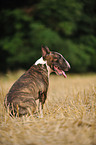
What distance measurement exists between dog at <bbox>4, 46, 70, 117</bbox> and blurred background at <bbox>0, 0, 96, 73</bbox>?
5.86 meters

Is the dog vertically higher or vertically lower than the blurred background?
lower

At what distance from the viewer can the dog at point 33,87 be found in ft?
9.25

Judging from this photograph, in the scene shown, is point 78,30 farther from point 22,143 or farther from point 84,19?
point 22,143

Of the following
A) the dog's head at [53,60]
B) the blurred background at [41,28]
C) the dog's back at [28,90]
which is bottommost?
the dog's back at [28,90]

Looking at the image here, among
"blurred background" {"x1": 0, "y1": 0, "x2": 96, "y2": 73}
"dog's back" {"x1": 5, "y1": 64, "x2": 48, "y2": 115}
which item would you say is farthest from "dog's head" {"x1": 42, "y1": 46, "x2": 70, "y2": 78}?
"blurred background" {"x1": 0, "y1": 0, "x2": 96, "y2": 73}

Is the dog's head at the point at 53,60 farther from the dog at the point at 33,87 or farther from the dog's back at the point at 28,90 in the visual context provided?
the dog's back at the point at 28,90

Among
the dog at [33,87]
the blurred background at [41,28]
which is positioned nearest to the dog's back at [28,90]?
the dog at [33,87]

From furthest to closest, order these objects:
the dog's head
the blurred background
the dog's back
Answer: the blurred background
the dog's head
the dog's back

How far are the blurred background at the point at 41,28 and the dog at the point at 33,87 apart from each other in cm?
586

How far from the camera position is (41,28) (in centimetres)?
927

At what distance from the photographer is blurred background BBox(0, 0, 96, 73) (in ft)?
30.4

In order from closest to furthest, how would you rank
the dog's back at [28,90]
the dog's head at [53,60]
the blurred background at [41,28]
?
the dog's back at [28,90], the dog's head at [53,60], the blurred background at [41,28]

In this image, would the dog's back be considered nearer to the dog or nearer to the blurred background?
the dog

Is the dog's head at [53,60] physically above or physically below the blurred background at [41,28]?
below
